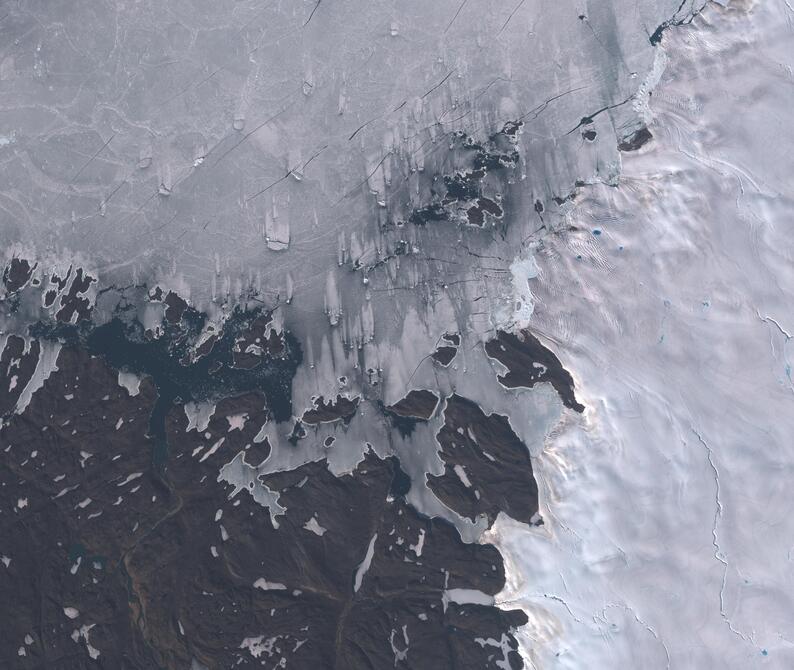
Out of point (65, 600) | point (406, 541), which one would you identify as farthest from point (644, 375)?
point (65, 600)

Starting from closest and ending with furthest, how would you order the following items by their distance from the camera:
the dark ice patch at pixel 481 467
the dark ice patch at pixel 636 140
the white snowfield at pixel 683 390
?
the white snowfield at pixel 683 390 < the dark ice patch at pixel 481 467 < the dark ice patch at pixel 636 140

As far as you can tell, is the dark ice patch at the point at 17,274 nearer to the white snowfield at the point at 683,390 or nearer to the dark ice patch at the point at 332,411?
the dark ice patch at the point at 332,411

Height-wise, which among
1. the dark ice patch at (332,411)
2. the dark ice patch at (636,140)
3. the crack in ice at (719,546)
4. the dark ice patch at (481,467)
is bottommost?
the crack in ice at (719,546)

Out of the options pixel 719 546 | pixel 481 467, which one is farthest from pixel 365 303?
pixel 719 546

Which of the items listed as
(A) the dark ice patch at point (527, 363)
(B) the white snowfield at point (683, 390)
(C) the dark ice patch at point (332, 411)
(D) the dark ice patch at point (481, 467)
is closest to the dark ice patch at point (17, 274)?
(C) the dark ice patch at point (332, 411)

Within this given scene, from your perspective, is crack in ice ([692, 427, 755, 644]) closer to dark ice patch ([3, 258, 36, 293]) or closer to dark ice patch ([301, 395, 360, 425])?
dark ice patch ([301, 395, 360, 425])

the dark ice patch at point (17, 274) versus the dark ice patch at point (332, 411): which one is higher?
the dark ice patch at point (17, 274)

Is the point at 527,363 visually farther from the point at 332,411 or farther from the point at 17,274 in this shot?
the point at 17,274

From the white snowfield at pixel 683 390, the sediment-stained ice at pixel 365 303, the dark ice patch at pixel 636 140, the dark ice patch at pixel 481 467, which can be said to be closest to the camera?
the white snowfield at pixel 683 390

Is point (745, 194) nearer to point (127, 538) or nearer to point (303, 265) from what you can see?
point (303, 265)
